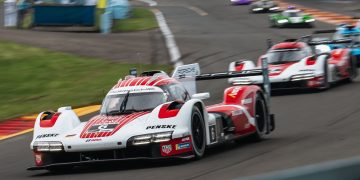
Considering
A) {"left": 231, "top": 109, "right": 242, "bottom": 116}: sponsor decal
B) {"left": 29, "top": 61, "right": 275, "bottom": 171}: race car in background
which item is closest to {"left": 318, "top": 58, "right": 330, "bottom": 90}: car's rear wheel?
{"left": 29, "top": 61, "right": 275, "bottom": 171}: race car in background

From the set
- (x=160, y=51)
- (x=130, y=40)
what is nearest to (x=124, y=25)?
(x=130, y=40)

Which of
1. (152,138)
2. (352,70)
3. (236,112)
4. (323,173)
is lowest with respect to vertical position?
(352,70)

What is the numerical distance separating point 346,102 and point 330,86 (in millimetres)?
3234

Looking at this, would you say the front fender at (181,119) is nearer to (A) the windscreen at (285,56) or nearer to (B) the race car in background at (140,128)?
(B) the race car in background at (140,128)

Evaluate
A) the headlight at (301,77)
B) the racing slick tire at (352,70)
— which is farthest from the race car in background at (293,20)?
the headlight at (301,77)

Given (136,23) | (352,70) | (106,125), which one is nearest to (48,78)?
(352,70)

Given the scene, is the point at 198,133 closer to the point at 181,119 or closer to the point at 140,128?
the point at 181,119

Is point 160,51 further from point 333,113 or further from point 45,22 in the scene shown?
point 333,113

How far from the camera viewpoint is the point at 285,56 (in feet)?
64.1

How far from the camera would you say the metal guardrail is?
12.7 ft

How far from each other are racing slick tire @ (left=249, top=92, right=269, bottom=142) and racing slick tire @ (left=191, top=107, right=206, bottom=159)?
1.96 m

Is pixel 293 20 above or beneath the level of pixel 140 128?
beneath

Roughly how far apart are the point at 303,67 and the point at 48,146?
32.8ft

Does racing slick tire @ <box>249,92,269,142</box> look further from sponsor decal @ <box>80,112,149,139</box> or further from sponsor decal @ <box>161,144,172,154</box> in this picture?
sponsor decal @ <box>161,144,172,154</box>
